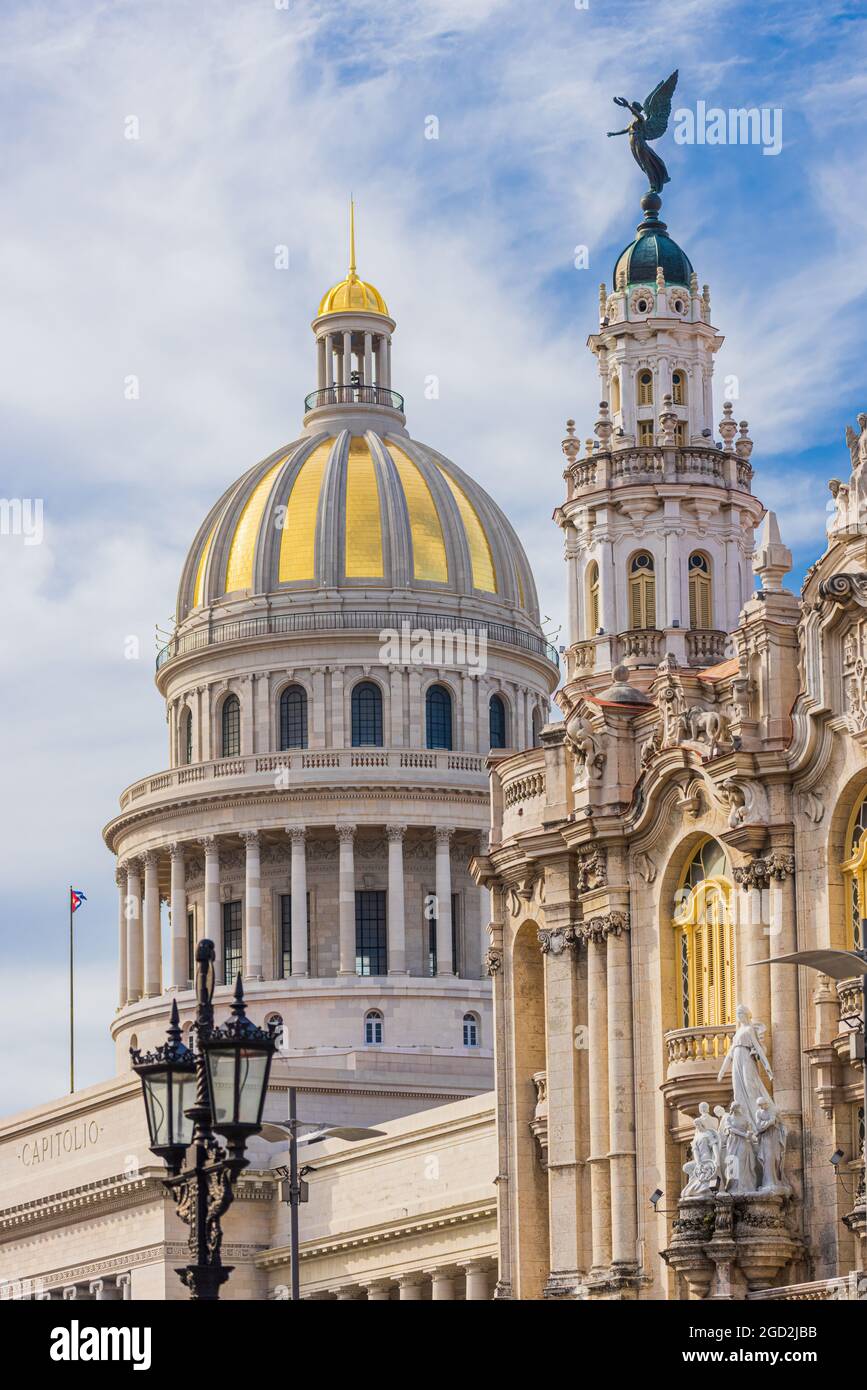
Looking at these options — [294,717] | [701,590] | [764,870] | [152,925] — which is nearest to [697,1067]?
[764,870]

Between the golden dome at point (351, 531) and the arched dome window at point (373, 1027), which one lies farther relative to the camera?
the golden dome at point (351, 531)

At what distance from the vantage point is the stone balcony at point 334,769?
342 feet

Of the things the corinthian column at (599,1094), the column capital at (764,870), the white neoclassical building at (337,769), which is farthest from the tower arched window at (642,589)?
the white neoclassical building at (337,769)

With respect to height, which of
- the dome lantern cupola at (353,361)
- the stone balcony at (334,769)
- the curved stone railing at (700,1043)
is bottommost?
the curved stone railing at (700,1043)

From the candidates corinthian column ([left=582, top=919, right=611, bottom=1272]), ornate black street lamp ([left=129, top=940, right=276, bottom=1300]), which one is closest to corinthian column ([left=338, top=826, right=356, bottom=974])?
corinthian column ([left=582, top=919, right=611, bottom=1272])

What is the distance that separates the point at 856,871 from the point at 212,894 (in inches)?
2240

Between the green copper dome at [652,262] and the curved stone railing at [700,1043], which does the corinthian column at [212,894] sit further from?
the curved stone railing at [700,1043]

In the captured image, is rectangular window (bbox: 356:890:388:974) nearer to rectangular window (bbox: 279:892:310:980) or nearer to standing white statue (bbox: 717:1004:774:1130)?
rectangular window (bbox: 279:892:310:980)

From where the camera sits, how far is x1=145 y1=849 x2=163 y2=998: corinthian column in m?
108

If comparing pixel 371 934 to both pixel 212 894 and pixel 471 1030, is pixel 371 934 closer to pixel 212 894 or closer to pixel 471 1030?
pixel 471 1030

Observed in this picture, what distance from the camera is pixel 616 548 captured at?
2586 inches

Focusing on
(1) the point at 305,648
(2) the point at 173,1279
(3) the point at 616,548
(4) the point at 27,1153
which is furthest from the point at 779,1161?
(1) the point at 305,648

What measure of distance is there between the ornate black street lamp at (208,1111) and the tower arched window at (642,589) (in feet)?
117
